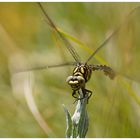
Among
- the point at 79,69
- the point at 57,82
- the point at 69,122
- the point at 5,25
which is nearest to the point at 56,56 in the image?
the point at 57,82

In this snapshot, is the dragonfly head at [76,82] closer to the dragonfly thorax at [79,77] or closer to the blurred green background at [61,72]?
the dragonfly thorax at [79,77]

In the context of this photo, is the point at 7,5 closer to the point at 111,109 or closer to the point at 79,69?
the point at 111,109

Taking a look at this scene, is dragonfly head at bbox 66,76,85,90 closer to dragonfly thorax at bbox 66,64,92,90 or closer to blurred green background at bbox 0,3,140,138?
dragonfly thorax at bbox 66,64,92,90

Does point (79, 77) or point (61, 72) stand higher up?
point (61, 72)

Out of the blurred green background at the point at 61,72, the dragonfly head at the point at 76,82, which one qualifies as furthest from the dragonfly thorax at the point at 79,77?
the blurred green background at the point at 61,72

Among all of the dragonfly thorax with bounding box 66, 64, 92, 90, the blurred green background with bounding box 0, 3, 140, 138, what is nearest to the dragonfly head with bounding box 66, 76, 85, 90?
the dragonfly thorax with bounding box 66, 64, 92, 90

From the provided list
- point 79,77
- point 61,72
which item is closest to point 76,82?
point 79,77

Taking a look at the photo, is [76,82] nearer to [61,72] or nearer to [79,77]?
[79,77]
